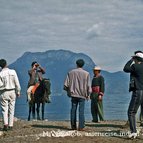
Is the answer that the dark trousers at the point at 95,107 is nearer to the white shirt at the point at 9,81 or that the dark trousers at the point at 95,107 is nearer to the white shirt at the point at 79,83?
the white shirt at the point at 79,83

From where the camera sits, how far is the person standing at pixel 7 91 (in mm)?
15992

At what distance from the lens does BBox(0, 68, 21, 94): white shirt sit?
629 inches

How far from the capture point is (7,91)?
52.6 ft

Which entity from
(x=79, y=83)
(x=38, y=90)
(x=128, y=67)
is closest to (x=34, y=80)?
(x=38, y=90)

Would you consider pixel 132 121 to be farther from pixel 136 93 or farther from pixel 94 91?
pixel 94 91

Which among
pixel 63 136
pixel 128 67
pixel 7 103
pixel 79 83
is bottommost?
pixel 63 136

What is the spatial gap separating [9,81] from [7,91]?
332mm

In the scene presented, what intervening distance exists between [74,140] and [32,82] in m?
10.6

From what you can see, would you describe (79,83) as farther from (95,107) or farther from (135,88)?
(95,107)

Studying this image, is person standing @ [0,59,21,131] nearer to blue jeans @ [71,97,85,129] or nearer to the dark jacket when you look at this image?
blue jeans @ [71,97,85,129]

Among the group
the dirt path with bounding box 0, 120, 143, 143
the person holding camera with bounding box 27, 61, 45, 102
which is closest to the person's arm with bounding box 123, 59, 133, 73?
the dirt path with bounding box 0, 120, 143, 143

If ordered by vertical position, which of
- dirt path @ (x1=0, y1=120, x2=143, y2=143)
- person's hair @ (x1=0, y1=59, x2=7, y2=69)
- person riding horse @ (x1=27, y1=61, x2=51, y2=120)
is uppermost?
person's hair @ (x1=0, y1=59, x2=7, y2=69)

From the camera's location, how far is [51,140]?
44.7ft

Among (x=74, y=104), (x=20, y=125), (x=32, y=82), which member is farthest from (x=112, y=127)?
(x=32, y=82)
